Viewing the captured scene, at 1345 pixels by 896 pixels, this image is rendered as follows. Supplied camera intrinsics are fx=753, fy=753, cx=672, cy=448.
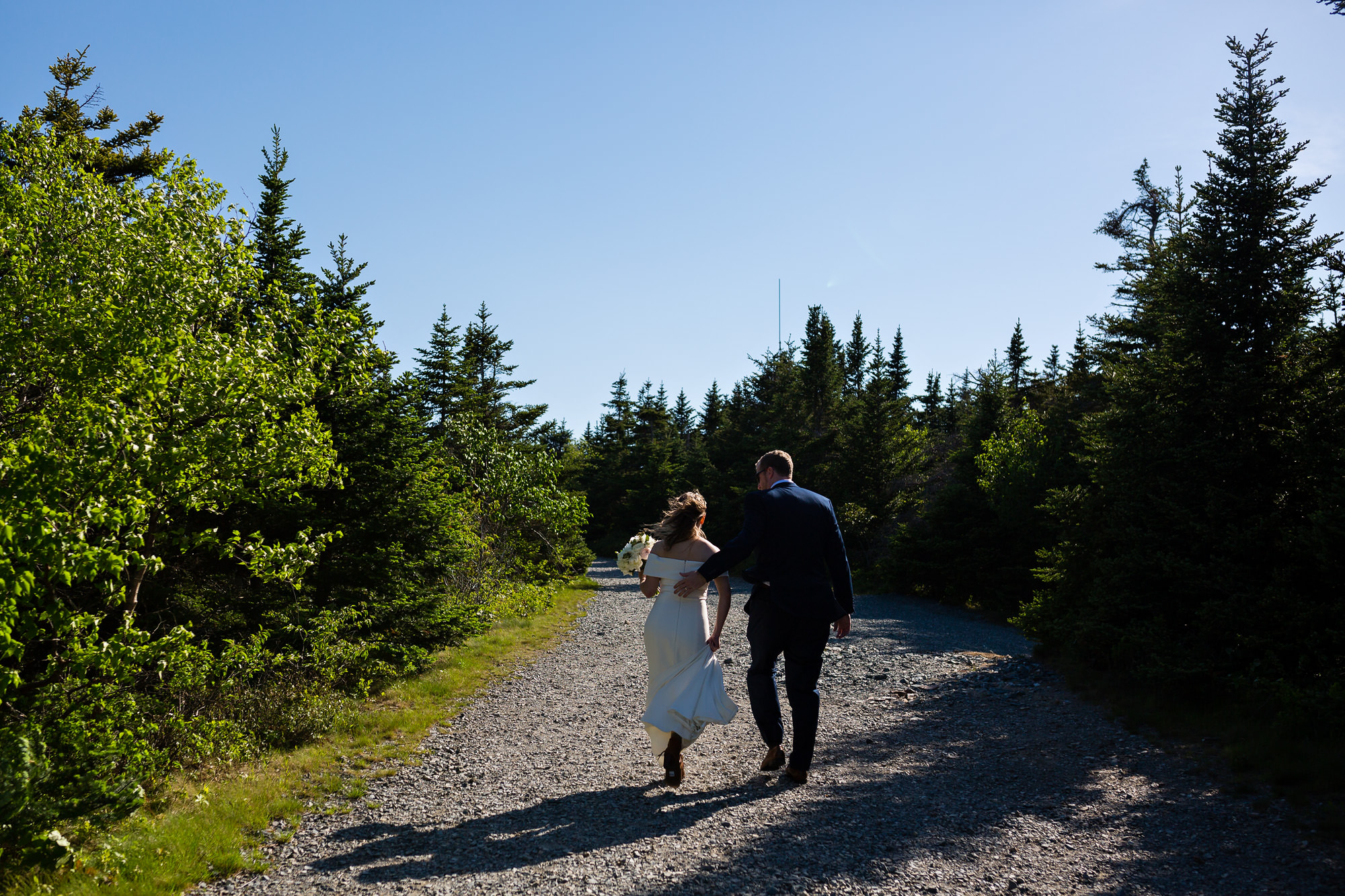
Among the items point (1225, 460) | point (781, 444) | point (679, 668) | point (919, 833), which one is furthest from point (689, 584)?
point (781, 444)

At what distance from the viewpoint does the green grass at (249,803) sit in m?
4.46

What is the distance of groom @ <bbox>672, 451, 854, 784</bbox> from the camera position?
18.2 feet

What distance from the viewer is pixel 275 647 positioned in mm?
8672

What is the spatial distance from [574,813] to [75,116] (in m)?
17.4

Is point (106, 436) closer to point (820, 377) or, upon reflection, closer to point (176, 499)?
point (176, 499)

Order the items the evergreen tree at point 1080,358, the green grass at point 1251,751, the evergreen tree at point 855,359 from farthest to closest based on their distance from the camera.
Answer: the evergreen tree at point 855,359 < the evergreen tree at point 1080,358 < the green grass at point 1251,751

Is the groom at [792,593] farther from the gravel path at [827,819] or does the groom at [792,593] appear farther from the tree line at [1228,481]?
the tree line at [1228,481]

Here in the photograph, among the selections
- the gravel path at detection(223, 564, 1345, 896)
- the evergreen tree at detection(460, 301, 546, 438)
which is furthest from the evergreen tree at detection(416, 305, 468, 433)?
the gravel path at detection(223, 564, 1345, 896)

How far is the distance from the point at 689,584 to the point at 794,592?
79 centimetres

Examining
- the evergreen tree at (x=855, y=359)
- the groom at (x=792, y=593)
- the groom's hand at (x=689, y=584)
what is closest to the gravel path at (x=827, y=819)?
the groom at (x=792, y=593)

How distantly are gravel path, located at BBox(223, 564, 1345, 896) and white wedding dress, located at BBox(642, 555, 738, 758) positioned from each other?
20.9 inches

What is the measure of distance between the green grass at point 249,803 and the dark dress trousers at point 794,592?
3446 mm

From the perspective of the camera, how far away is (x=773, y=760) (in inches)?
234

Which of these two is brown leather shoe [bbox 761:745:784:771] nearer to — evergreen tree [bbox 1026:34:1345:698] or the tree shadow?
the tree shadow
